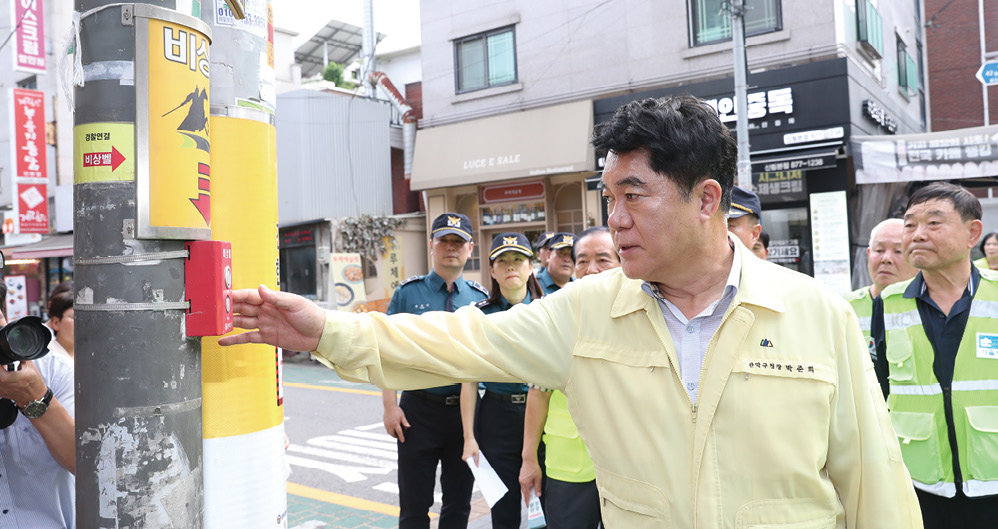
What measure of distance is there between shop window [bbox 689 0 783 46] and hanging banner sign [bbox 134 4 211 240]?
13.1m

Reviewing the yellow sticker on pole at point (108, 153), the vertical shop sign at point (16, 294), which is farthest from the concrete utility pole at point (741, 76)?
the vertical shop sign at point (16, 294)

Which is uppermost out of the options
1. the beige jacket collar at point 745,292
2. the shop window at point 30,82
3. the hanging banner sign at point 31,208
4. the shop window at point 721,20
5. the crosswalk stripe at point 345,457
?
the shop window at point 30,82

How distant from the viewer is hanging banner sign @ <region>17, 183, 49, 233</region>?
18.0m

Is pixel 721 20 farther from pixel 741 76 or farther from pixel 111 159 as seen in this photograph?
pixel 111 159

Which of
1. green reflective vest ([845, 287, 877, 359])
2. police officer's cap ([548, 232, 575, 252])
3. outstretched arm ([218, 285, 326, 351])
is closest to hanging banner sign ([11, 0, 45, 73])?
police officer's cap ([548, 232, 575, 252])

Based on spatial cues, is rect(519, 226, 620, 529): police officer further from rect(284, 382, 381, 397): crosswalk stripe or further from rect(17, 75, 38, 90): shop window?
rect(17, 75, 38, 90): shop window

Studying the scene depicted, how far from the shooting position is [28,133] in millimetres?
17406

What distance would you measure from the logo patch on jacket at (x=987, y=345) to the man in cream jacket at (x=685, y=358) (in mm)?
1720

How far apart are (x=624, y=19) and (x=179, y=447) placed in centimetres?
1478

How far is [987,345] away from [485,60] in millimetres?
15208

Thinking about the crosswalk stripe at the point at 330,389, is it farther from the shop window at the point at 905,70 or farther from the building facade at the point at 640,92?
the shop window at the point at 905,70

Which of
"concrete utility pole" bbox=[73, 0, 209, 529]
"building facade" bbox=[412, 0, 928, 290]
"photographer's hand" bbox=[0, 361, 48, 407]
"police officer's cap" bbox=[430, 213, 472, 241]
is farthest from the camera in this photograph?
"building facade" bbox=[412, 0, 928, 290]

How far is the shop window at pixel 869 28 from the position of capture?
13383 mm

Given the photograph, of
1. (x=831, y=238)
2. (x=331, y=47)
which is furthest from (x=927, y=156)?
(x=331, y=47)
